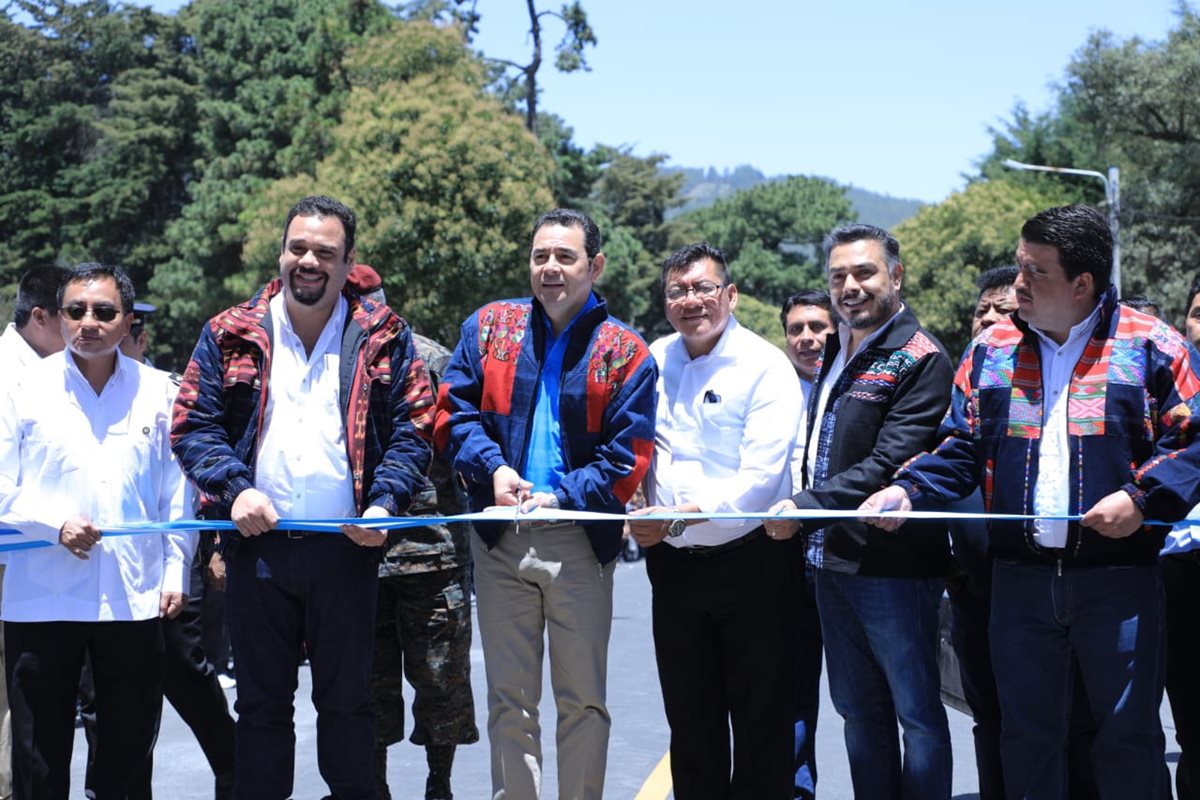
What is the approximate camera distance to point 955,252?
141 ft

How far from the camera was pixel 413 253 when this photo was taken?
25781mm

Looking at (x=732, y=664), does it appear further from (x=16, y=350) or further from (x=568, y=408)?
(x=16, y=350)

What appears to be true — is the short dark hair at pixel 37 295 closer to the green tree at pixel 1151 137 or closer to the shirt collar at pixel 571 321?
the shirt collar at pixel 571 321

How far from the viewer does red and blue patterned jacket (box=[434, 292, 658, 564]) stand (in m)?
5.10

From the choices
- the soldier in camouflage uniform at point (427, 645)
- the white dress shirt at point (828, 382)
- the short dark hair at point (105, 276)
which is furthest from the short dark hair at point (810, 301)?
the short dark hair at point (105, 276)

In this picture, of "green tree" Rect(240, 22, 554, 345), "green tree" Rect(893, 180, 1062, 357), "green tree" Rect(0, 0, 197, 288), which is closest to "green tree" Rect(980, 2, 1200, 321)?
"green tree" Rect(893, 180, 1062, 357)

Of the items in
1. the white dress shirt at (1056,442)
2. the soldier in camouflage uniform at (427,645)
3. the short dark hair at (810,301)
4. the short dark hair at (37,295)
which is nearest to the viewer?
the white dress shirt at (1056,442)

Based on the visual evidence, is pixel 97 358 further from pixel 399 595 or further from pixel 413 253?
pixel 413 253

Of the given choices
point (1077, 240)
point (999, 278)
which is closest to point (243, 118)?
point (999, 278)

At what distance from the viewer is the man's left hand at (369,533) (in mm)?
4871

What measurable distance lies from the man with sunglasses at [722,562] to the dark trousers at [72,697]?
1.96 metres

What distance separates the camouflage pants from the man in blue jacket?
0.86m

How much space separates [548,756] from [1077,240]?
397 cm

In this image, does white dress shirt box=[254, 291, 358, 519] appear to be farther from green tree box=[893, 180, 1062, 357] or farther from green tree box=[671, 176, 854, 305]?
green tree box=[671, 176, 854, 305]
